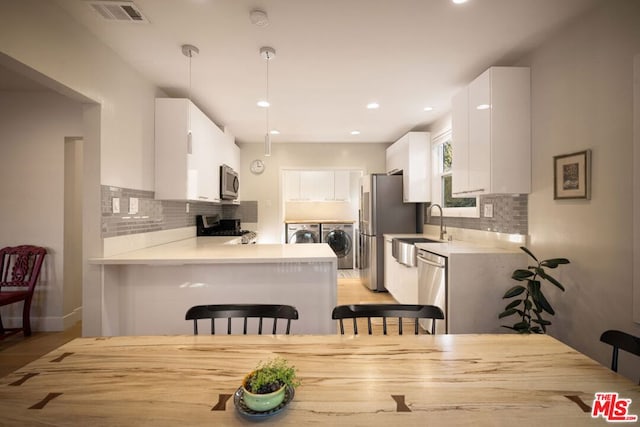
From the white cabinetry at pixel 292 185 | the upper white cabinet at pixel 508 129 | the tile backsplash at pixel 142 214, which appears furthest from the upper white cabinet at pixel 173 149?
the white cabinetry at pixel 292 185

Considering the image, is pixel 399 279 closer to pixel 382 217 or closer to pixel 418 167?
pixel 382 217

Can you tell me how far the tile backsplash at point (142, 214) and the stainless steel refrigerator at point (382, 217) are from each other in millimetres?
2417

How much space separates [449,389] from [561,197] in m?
1.83

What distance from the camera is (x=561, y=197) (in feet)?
6.86

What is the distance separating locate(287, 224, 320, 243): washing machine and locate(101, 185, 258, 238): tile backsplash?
187 cm

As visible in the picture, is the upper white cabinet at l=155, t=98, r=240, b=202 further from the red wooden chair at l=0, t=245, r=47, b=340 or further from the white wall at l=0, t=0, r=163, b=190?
the red wooden chair at l=0, t=245, r=47, b=340

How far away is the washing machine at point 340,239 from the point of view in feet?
19.6

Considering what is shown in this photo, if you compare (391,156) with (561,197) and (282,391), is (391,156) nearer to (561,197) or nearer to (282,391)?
(561,197)

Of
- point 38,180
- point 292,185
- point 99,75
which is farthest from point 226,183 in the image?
point 292,185

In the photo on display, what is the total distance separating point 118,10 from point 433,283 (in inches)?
114

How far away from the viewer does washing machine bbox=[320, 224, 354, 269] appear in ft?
19.6

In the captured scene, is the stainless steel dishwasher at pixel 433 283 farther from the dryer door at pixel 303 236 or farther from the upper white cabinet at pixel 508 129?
the dryer door at pixel 303 236

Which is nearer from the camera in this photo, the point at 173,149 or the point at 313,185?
the point at 173,149

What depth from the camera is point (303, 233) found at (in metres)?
5.88
